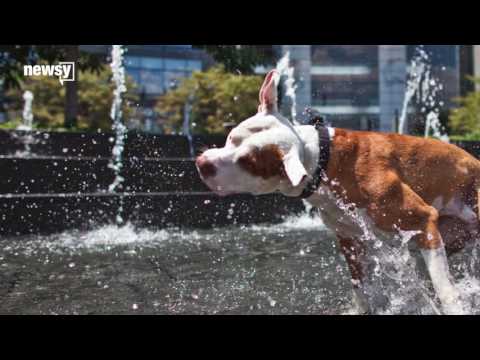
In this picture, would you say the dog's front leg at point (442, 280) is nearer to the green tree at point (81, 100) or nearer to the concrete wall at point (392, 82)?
the green tree at point (81, 100)

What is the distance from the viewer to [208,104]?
38062mm

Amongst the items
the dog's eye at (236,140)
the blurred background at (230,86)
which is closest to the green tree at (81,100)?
the blurred background at (230,86)

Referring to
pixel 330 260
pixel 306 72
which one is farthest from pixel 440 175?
pixel 306 72

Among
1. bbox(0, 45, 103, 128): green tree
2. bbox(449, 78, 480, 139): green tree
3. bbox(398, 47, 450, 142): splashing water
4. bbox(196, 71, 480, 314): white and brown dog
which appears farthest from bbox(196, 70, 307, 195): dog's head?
bbox(398, 47, 450, 142): splashing water

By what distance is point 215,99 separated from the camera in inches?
1442

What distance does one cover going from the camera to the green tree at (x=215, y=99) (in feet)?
113

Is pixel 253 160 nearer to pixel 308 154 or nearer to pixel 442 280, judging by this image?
pixel 308 154

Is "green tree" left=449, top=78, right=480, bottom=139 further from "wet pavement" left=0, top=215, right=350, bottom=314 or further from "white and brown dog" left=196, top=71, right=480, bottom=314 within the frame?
"white and brown dog" left=196, top=71, right=480, bottom=314

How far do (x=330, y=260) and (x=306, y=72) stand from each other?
40701 mm

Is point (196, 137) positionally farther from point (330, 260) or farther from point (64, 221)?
point (330, 260)

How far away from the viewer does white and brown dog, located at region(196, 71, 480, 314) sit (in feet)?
9.61

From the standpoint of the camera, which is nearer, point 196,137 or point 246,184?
point 246,184

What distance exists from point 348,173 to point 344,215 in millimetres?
248

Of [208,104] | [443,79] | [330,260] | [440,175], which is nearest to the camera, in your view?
[440,175]
